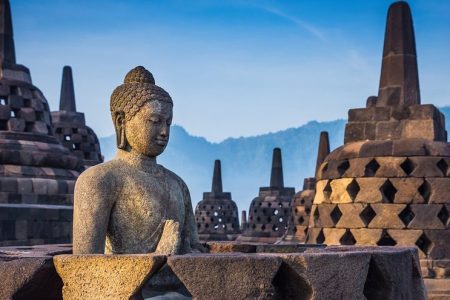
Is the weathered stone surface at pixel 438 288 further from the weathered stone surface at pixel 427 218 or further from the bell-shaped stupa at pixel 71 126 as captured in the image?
the bell-shaped stupa at pixel 71 126

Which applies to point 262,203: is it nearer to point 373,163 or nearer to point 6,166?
point 6,166

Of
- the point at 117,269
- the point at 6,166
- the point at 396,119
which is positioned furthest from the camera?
the point at 6,166

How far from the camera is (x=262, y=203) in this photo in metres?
21.3

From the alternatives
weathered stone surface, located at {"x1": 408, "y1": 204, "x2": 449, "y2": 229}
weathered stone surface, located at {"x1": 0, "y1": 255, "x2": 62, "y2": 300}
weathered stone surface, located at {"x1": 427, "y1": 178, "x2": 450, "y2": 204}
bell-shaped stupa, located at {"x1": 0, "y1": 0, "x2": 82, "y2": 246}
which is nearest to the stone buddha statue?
weathered stone surface, located at {"x1": 0, "y1": 255, "x2": 62, "y2": 300}

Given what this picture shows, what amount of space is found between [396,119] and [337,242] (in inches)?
54.6

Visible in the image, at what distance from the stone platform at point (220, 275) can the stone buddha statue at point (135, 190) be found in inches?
14.5

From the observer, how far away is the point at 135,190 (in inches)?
153

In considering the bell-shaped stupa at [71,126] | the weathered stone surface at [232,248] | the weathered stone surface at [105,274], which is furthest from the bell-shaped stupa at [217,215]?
the weathered stone surface at [105,274]

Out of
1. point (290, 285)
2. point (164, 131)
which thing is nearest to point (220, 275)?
point (290, 285)

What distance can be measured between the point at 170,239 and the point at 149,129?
2.10 ft

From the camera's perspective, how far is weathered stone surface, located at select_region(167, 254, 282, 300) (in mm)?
3115

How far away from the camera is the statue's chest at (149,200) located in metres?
3.88

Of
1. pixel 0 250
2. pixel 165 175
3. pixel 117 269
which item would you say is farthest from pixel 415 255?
pixel 0 250

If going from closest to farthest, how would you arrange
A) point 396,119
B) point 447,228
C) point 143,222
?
point 143,222 → point 447,228 → point 396,119
